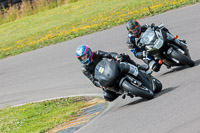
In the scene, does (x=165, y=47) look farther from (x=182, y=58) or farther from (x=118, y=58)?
(x=118, y=58)

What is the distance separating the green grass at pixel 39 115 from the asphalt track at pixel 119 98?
0.63 metres

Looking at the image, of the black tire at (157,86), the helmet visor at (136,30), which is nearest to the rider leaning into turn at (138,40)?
the helmet visor at (136,30)

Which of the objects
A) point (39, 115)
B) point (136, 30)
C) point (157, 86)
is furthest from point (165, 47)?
point (39, 115)

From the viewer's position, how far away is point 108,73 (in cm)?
779

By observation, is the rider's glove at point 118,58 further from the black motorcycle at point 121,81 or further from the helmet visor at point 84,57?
the helmet visor at point 84,57

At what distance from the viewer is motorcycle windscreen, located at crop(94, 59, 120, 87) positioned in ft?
25.5

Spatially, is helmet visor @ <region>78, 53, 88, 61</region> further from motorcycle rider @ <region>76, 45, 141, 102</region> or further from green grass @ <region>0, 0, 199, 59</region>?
green grass @ <region>0, 0, 199, 59</region>

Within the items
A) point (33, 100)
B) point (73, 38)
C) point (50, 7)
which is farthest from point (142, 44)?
point (50, 7)

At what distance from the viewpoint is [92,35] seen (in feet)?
58.4

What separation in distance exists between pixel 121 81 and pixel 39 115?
333 centimetres

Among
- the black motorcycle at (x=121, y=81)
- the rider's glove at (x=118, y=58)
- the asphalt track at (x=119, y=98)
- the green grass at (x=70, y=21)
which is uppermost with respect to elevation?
the rider's glove at (x=118, y=58)

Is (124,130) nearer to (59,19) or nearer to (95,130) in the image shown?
(95,130)

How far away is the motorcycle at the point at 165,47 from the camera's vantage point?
932cm

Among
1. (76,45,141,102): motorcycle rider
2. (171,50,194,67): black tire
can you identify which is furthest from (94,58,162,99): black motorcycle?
(171,50,194,67): black tire
